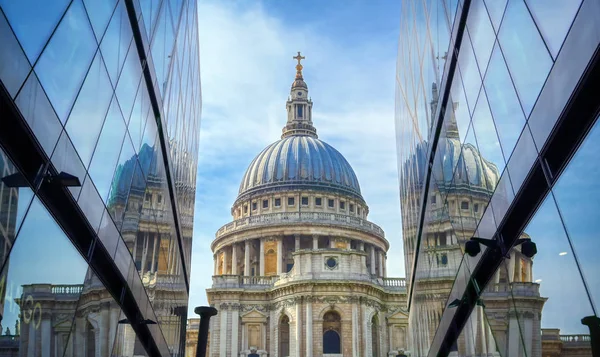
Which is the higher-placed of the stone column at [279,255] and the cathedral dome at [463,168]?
the stone column at [279,255]

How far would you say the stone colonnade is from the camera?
80.9m

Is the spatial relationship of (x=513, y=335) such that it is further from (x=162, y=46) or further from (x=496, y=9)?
(x=162, y=46)

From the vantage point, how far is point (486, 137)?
1363 centimetres

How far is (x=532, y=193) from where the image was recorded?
1120cm

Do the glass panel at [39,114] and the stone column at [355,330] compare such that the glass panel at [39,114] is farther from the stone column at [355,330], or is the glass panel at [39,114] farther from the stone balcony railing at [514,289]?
the stone column at [355,330]

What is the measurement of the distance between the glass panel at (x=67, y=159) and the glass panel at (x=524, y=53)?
277 inches

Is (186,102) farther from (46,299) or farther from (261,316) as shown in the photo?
(261,316)

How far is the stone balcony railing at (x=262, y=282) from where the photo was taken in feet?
224

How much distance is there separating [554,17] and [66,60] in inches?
266

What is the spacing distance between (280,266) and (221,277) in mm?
11384

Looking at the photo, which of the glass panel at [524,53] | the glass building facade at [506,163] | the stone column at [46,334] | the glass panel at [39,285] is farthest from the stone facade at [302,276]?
the glass panel at [524,53]

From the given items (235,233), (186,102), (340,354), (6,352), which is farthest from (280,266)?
(6,352)

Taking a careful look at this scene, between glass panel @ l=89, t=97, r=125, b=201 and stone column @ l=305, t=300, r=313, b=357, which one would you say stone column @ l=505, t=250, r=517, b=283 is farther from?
stone column @ l=305, t=300, r=313, b=357

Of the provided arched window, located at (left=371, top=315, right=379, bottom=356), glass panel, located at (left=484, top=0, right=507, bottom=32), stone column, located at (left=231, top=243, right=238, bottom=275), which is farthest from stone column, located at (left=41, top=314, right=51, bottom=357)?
stone column, located at (left=231, top=243, right=238, bottom=275)
